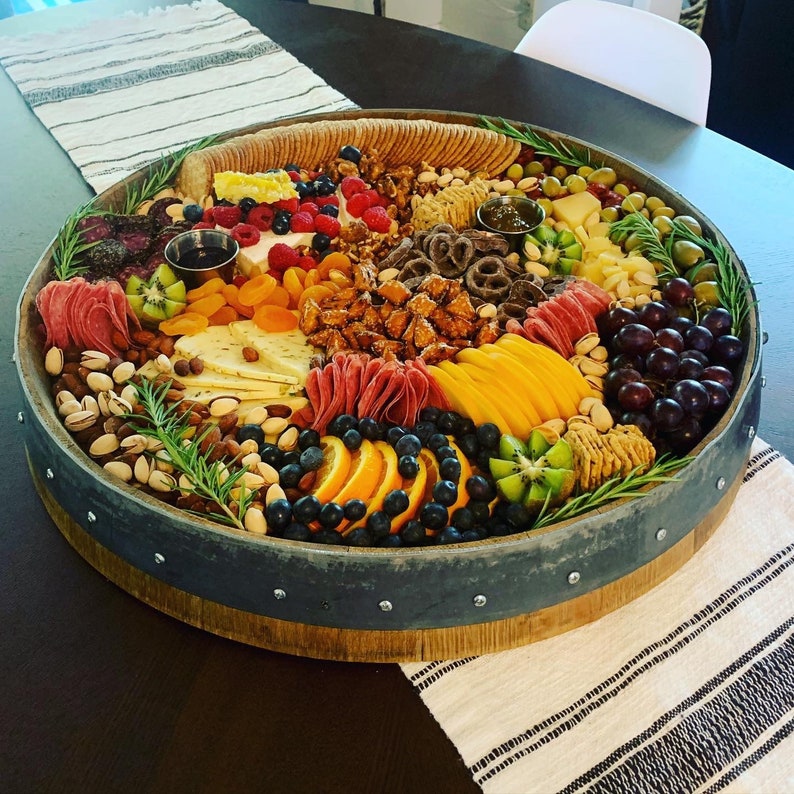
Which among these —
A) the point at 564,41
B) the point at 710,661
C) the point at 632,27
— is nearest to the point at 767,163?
the point at 632,27

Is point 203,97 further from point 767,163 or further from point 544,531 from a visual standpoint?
point 544,531

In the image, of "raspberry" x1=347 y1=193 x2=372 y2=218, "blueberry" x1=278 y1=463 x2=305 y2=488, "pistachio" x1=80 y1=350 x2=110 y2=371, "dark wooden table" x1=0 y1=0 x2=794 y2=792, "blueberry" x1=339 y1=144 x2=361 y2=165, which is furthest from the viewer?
"blueberry" x1=339 y1=144 x2=361 y2=165

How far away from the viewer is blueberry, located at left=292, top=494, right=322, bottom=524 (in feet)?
3.82

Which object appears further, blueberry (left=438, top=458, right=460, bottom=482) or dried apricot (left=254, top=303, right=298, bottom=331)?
dried apricot (left=254, top=303, right=298, bottom=331)

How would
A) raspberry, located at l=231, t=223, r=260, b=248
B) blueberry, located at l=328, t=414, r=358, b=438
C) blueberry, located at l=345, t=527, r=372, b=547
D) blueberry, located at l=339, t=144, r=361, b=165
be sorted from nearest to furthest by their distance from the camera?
blueberry, located at l=345, t=527, r=372, b=547
blueberry, located at l=328, t=414, r=358, b=438
raspberry, located at l=231, t=223, r=260, b=248
blueberry, located at l=339, t=144, r=361, b=165

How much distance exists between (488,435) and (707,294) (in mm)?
586

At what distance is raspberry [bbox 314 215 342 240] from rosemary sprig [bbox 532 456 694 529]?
0.96m

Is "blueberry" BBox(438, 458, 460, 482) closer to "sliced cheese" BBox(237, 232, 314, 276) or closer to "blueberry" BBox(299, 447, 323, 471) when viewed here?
"blueberry" BBox(299, 447, 323, 471)

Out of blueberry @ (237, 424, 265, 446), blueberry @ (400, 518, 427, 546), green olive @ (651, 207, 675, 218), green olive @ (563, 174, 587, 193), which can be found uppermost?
green olive @ (651, 207, 675, 218)

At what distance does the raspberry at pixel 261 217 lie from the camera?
73.8 inches

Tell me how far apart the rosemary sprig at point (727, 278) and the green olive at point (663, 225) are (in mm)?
18

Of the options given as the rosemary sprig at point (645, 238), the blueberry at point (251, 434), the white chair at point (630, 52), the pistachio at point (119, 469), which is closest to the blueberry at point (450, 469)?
the blueberry at point (251, 434)

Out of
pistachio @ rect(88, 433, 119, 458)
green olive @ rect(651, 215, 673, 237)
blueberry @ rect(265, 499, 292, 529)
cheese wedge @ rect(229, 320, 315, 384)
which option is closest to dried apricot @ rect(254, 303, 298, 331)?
cheese wedge @ rect(229, 320, 315, 384)

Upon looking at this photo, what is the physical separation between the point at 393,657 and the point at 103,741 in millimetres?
395
